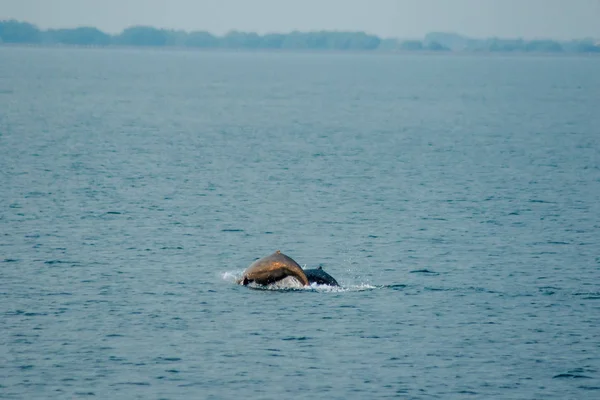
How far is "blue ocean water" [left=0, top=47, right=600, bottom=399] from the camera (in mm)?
37781

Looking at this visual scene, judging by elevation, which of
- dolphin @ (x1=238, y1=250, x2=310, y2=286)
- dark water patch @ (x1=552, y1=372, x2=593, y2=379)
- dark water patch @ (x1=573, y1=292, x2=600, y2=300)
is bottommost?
dark water patch @ (x1=552, y1=372, x2=593, y2=379)

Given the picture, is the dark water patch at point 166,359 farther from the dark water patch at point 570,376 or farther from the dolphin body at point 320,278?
the dark water patch at point 570,376

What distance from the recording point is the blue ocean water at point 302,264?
37.8 meters

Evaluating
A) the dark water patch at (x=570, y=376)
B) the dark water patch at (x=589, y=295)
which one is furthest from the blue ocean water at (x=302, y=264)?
the dark water patch at (x=589, y=295)

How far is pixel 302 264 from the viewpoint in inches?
2135

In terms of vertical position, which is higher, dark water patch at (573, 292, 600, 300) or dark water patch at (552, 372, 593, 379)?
dark water patch at (573, 292, 600, 300)

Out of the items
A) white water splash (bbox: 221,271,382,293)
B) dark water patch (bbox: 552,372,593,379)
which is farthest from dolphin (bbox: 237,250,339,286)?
dark water patch (bbox: 552,372,593,379)

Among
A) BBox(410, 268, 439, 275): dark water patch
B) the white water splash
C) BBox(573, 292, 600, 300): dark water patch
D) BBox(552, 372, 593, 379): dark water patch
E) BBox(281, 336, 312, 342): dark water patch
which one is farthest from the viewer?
BBox(410, 268, 439, 275): dark water patch

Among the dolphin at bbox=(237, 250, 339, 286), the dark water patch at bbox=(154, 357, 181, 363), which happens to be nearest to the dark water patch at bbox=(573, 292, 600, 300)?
the dolphin at bbox=(237, 250, 339, 286)

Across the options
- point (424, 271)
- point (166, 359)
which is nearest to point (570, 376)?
point (166, 359)

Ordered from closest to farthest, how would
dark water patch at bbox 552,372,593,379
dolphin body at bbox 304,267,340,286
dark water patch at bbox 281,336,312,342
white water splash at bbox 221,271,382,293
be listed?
dark water patch at bbox 552,372,593,379, dark water patch at bbox 281,336,312,342, white water splash at bbox 221,271,382,293, dolphin body at bbox 304,267,340,286

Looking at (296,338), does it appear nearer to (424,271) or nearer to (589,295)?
(424,271)

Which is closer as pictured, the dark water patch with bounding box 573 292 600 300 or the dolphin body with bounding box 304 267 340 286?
the dark water patch with bounding box 573 292 600 300

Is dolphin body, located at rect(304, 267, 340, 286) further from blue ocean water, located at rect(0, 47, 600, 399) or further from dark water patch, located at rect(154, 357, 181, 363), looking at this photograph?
dark water patch, located at rect(154, 357, 181, 363)
